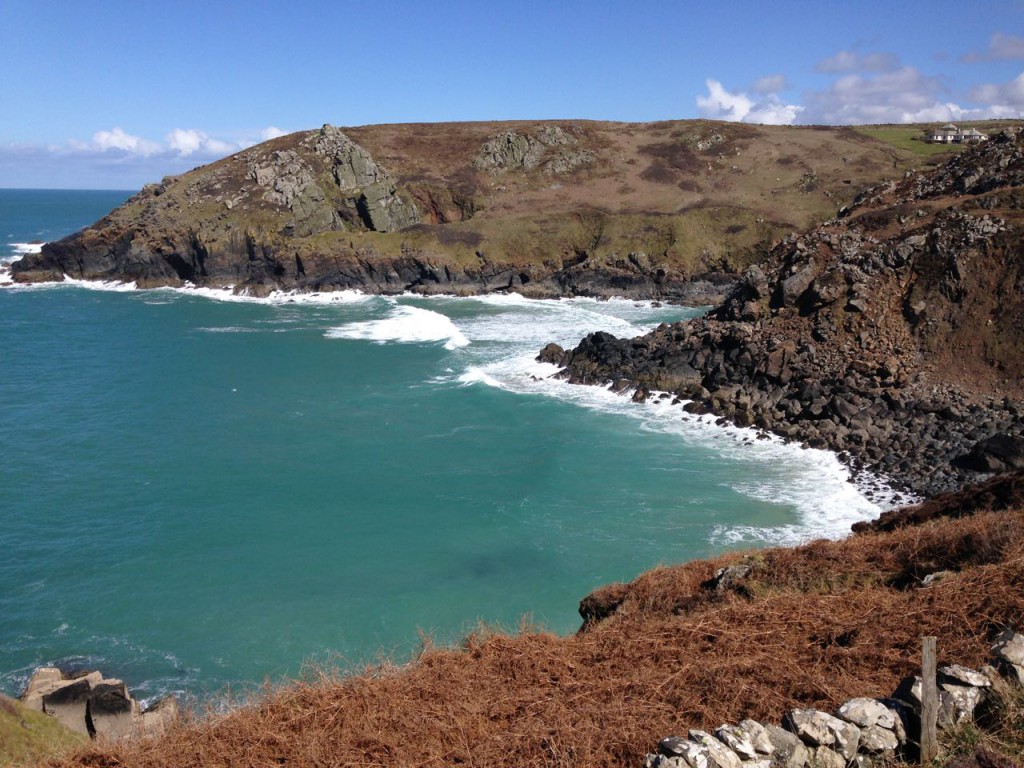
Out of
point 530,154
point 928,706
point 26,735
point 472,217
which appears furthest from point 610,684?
point 530,154

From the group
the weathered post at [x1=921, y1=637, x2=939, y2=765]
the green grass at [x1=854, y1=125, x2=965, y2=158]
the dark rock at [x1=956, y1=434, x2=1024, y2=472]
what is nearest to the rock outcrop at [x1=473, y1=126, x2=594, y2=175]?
the green grass at [x1=854, y1=125, x2=965, y2=158]

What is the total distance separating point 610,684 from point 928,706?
10.4ft

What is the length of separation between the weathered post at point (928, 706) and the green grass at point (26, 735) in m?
9.87

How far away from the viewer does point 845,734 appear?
22.3ft

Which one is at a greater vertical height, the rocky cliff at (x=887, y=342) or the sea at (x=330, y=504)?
the rocky cliff at (x=887, y=342)

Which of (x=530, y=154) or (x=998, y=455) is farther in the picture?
(x=530, y=154)

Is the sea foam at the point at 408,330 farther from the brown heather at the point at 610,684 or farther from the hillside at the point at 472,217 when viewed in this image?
the brown heather at the point at 610,684

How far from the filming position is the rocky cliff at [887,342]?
1192 inches

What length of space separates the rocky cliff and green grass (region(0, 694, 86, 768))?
2634cm

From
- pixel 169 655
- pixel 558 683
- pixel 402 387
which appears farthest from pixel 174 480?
pixel 558 683

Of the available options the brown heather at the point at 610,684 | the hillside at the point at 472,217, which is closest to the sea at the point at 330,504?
the brown heather at the point at 610,684

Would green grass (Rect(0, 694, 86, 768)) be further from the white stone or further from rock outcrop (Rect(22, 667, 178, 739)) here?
the white stone

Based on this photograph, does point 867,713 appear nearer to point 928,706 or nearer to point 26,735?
point 928,706

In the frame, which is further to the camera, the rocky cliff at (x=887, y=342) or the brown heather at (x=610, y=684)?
the rocky cliff at (x=887, y=342)
